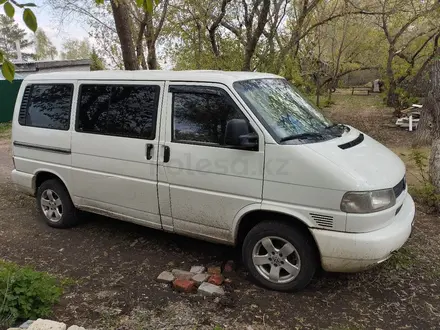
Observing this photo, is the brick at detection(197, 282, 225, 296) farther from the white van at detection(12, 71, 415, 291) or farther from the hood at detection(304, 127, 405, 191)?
the hood at detection(304, 127, 405, 191)

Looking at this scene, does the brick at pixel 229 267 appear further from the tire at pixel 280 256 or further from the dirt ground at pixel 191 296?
the tire at pixel 280 256

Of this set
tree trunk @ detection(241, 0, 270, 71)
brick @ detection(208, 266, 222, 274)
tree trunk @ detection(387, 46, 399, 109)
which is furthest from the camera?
tree trunk @ detection(387, 46, 399, 109)

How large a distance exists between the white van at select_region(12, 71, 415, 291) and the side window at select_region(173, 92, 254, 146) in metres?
0.01

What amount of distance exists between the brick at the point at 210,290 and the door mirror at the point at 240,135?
135 cm

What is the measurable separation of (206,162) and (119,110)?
51.5 inches

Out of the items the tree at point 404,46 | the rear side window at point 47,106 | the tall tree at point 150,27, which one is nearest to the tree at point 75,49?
the tall tree at point 150,27

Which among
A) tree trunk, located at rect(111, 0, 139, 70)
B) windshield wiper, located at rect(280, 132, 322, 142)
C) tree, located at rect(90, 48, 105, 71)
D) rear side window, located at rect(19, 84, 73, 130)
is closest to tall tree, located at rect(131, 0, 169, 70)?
tree trunk, located at rect(111, 0, 139, 70)

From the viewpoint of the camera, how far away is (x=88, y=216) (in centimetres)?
548


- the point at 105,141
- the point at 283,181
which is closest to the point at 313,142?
the point at 283,181

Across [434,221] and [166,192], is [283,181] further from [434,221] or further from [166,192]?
[434,221]

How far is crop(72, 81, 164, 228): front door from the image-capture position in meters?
4.10

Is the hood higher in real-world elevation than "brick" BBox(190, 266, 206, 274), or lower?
higher

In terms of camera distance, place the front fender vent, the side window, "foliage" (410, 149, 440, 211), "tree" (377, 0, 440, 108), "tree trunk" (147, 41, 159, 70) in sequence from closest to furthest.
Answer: the front fender vent
the side window
"foliage" (410, 149, 440, 211)
"tree" (377, 0, 440, 108)
"tree trunk" (147, 41, 159, 70)

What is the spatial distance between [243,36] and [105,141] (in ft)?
26.5
